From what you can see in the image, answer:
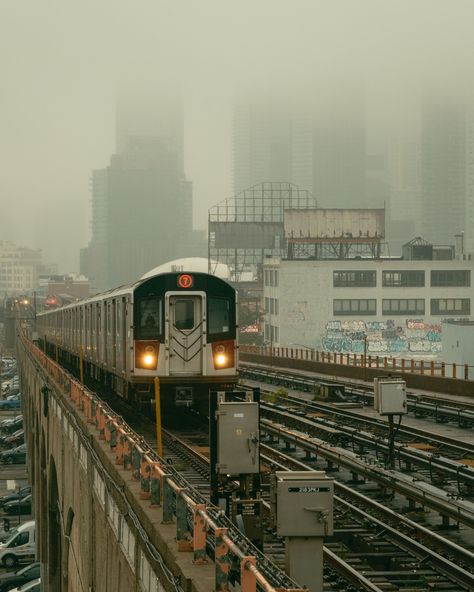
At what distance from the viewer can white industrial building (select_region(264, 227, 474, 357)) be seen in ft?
308

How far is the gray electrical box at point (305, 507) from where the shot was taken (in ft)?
32.0

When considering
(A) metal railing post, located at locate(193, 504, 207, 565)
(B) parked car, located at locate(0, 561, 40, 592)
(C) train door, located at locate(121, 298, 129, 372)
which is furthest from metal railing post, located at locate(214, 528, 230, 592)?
(B) parked car, located at locate(0, 561, 40, 592)

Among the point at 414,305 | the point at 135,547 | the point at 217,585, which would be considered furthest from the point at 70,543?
the point at 414,305

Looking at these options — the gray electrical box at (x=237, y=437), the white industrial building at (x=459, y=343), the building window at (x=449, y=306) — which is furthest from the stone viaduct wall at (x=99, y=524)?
the building window at (x=449, y=306)

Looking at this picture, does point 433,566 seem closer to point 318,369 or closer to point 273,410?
point 273,410

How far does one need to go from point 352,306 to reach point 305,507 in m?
85.9

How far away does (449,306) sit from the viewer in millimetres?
95250

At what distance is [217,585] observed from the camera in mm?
8469

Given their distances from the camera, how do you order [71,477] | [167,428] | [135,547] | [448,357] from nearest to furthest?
[135,547] < [71,477] < [167,428] < [448,357]

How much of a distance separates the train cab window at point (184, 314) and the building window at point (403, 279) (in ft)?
236

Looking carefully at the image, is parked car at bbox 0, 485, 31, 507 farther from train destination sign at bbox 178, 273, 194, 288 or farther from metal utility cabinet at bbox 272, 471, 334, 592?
metal utility cabinet at bbox 272, 471, 334, 592

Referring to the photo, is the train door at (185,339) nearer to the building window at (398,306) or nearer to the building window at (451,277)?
the building window at (398,306)

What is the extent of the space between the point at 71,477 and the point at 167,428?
A: 8.68 feet

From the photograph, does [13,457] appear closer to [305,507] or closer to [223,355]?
[223,355]
